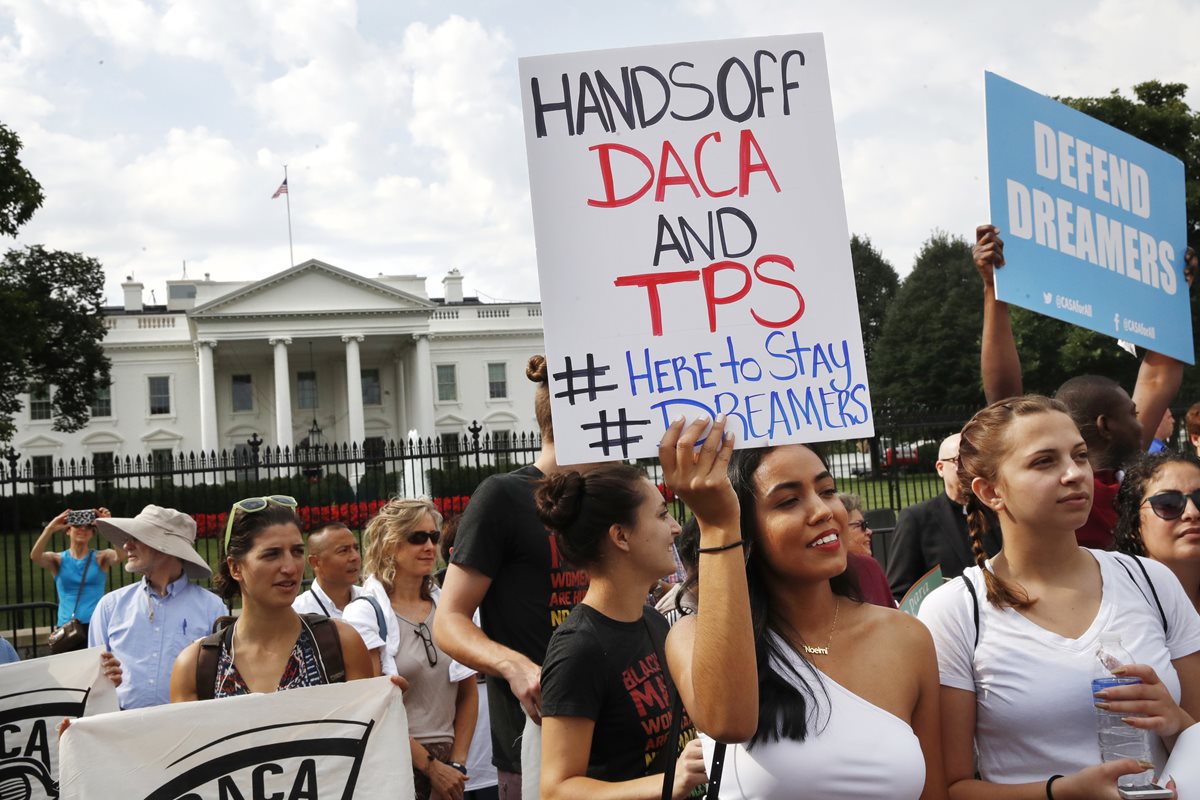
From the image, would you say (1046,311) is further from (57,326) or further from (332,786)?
(57,326)

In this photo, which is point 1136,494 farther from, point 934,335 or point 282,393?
point 282,393

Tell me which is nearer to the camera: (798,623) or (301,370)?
(798,623)

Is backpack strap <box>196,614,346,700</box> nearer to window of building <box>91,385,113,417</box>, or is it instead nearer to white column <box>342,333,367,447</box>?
white column <box>342,333,367,447</box>

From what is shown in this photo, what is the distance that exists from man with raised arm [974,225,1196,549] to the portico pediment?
52.8 metres

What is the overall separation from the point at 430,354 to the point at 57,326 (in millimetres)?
18157

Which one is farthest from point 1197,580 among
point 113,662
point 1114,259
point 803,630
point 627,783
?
point 113,662

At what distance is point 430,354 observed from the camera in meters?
58.7

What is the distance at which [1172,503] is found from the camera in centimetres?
293

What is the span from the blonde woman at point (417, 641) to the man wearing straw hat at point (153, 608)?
894 millimetres

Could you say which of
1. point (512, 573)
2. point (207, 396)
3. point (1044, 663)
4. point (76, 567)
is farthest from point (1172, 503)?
point (207, 396)

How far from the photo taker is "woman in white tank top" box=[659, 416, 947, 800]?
194 cm

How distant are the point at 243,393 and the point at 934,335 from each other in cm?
3495

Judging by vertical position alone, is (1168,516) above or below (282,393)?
below

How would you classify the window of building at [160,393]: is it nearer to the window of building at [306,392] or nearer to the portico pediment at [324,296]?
the portico pediment at [324,296]
